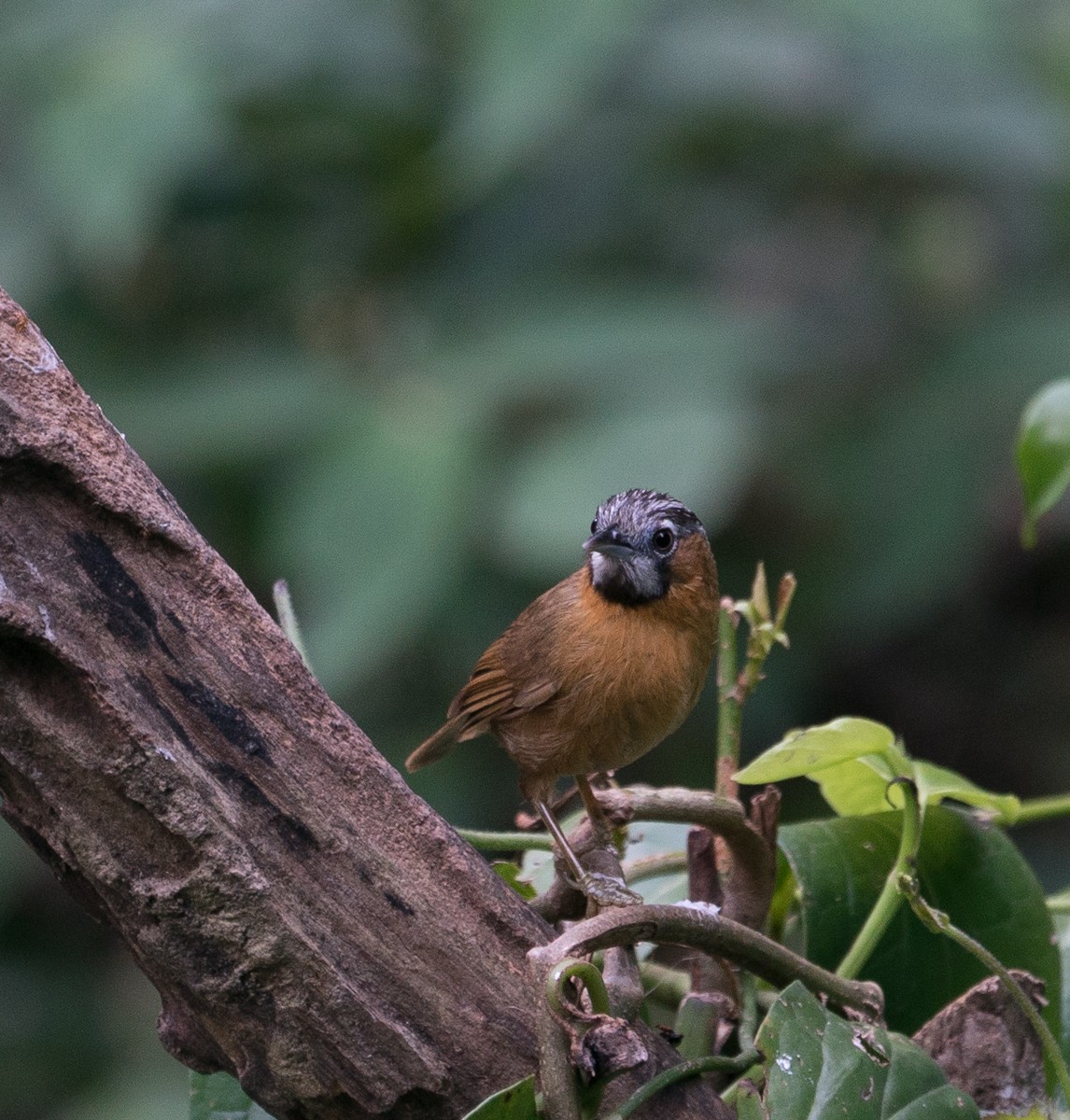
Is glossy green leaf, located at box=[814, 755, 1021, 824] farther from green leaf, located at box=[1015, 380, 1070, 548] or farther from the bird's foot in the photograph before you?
green leaf, located at box=[1015, 380, 1070, 548]

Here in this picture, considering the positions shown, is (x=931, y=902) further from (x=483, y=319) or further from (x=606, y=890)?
(x=483, y=319)

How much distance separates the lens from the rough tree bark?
5.48 ft

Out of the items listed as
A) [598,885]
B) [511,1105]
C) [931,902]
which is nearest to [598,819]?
[598,885]

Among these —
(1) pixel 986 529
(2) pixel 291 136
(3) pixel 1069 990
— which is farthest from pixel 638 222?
(3) pixel 1069 990

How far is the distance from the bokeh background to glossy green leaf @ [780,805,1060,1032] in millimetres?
2290

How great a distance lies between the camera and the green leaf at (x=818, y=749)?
1961 millimetres

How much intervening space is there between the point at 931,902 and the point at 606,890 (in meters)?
0.53

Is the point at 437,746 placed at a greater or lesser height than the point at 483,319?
lesser

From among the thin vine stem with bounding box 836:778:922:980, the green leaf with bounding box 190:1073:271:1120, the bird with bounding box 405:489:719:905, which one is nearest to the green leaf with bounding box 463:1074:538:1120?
the green leaf with bounding box 190:1073:271:1120

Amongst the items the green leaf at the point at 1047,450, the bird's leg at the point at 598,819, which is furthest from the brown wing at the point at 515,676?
the green leaf at the point at 1047,450

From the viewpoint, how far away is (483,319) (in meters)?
5.38

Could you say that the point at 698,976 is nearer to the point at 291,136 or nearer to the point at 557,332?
the point at 557,332

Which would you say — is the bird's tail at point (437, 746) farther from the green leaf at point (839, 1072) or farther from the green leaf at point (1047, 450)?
the green leaf at point (839, 1072)

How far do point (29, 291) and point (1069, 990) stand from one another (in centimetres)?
384
